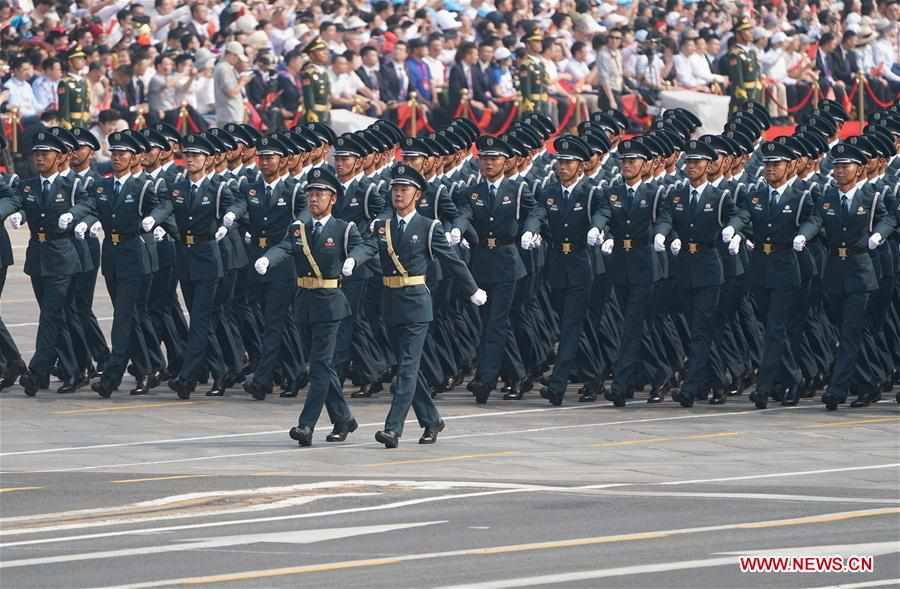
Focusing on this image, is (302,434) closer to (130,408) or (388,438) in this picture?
(388,438)

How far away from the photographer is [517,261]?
20797 millimetres

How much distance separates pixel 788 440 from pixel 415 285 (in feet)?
9.52

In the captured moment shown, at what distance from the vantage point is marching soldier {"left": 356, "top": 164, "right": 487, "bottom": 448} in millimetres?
17734

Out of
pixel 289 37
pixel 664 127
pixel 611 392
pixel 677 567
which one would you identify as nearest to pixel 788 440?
pixel 611 392

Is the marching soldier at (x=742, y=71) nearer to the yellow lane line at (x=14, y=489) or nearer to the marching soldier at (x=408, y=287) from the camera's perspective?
the marching soldier at (x=408, y=287)

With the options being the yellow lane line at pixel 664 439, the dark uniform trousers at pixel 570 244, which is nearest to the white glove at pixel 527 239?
the dark uniform trousers at pixel 570 244

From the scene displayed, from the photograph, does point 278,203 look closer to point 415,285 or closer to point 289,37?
point 415,285

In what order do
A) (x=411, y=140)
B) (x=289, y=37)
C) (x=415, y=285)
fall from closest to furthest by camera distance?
(x=415, y=285), (x=411, y=140), (x=289, y=37)

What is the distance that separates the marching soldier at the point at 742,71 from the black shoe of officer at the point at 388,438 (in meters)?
20.0

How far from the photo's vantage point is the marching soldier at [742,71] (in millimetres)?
36969

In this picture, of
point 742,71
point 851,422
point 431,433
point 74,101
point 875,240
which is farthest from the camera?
point 742,71

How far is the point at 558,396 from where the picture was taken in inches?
798

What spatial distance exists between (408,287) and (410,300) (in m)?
0.10

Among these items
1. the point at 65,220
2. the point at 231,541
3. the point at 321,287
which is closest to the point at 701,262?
the point at 321,287
